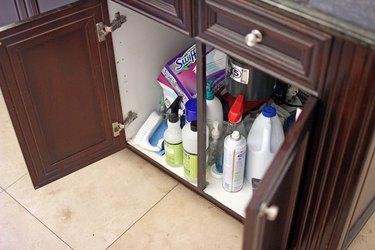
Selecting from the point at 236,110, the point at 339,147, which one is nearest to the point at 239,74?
the point at 236,110

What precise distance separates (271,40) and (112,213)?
853 millimetres

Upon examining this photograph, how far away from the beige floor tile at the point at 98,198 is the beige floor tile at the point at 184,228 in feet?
0.12

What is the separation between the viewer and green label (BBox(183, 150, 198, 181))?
5.23ft

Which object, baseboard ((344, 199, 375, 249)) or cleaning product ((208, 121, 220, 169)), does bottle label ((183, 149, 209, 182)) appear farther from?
baseboard ((344, 199, 375, 249))

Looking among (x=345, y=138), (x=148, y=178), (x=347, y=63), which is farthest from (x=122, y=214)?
(x=347, y=63)

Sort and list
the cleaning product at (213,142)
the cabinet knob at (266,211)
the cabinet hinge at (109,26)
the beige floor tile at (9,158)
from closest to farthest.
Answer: the cabinet knob at (266,211) → the cabinet hinge at (109,26) → the cleaning product at (213,142) → the beige floor tile at (9,158)

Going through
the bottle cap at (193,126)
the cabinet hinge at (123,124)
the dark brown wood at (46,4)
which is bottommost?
the cabinet hinge at (123,124)

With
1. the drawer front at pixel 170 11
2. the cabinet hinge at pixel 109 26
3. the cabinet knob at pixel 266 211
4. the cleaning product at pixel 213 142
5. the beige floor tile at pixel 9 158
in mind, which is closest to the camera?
the cabinet knob at pixel 266 211

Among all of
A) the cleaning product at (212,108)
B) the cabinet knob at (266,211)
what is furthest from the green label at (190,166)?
the cabinet knob at (266,211)

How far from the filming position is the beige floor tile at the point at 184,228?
1.57 meters

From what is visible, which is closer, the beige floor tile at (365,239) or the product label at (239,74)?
the product label at (239,74)

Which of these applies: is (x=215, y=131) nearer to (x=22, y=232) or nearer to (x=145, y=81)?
(x=145, y=81)

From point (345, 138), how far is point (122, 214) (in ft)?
2.73

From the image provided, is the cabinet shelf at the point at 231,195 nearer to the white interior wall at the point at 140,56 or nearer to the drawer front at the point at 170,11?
the white interior wall at the point at 140,56
